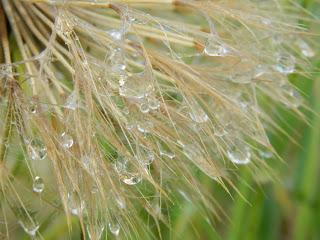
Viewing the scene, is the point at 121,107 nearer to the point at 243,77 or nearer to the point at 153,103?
the point at 153,103

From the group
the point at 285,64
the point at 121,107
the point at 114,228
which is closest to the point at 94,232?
the point at 114,228

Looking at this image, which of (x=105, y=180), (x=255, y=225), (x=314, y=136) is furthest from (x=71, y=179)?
(x=314, y=136)

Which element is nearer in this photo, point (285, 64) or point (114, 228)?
point (114, 228)

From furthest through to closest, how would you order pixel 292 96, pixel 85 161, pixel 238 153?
pixel 292 96 → pixel 238 153 → pixel 85 161

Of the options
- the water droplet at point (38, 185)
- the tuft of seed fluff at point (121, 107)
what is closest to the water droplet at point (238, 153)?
the tuft of seed fluff at point (121, 107)

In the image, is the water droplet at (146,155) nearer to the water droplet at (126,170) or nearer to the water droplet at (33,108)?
the water droplet at (126,170)

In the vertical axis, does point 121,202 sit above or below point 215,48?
below

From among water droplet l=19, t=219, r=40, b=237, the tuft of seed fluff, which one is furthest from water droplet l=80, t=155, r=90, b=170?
water droplet l=19, t=219, r=40, b=237
